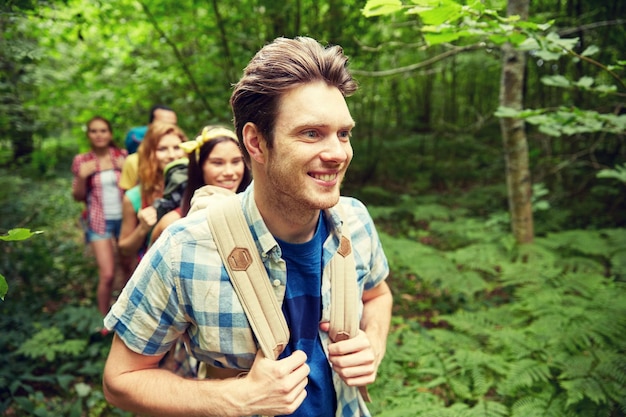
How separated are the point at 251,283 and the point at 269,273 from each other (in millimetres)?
100

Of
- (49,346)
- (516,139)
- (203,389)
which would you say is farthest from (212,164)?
(516,139)

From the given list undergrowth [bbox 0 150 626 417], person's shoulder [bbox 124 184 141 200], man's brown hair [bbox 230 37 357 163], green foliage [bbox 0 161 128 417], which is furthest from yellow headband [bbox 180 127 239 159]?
undergrowth [bbox 0 150 626 417]

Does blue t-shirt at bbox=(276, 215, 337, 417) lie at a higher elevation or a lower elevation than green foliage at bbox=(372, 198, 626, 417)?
higher

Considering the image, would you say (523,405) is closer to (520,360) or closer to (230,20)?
(520,360)

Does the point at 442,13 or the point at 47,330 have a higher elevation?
the point at 442,13

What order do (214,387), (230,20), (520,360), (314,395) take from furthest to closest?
(230,20) < (520,360) < (314,395) < (214,387)

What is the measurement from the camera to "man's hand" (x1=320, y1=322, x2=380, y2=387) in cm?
154

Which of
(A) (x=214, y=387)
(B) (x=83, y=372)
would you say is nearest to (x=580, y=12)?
(A) (x=214, y=387)

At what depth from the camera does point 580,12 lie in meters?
6.53

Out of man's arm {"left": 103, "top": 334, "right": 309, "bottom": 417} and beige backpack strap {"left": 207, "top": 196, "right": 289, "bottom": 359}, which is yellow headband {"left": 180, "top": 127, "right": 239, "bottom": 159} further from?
man's arm {"left": 103, "top": 334, "right": 309, "bottom": 417}

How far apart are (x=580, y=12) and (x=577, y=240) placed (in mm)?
4148

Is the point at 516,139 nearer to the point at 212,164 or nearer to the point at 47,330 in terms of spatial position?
the point at 212,164

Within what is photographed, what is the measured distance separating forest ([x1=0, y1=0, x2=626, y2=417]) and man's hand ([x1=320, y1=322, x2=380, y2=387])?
3.77ft

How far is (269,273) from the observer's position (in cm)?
155
